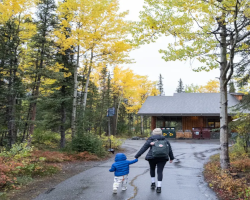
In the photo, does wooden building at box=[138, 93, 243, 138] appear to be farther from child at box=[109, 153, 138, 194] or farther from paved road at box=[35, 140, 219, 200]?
child at box=[109, 153, 138, 194]

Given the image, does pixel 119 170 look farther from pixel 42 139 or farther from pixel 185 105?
pixel 185 105

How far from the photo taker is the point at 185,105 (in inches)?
1120

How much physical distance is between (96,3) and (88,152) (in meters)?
8.32

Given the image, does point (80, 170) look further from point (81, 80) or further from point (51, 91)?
point (81, 80)

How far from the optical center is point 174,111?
26781 millimetres

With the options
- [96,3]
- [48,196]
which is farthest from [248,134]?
[96,3]

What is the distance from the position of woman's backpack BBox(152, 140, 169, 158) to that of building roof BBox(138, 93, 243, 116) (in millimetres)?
21113

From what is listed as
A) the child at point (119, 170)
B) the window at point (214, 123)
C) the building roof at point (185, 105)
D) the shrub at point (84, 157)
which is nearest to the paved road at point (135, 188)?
the child at point (119, 170)

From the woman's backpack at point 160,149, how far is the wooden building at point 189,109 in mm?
21113

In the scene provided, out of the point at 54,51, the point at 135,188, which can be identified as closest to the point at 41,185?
the point at 135,188

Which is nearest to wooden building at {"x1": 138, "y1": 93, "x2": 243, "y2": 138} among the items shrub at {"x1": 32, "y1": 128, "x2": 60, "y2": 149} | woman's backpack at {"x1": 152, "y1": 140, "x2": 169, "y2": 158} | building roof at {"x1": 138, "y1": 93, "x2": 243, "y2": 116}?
building roof at {"x1": 138, "y1": 93, "x2": 243, "y2": 116}

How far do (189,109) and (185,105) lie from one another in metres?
1.39

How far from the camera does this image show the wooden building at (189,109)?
26.4 metres

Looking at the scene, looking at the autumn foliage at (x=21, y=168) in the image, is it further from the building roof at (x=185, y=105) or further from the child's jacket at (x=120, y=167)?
the building roof at (x=185, y=105)
